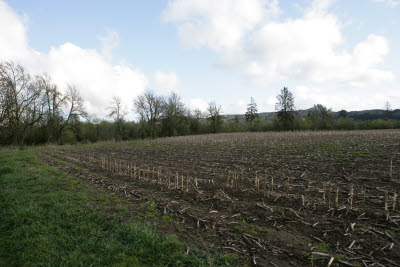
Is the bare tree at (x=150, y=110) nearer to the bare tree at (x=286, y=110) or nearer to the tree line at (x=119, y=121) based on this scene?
the tree line at (x=119, y=121)

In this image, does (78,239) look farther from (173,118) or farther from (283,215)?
(173,118)

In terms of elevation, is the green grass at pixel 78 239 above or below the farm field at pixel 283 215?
above

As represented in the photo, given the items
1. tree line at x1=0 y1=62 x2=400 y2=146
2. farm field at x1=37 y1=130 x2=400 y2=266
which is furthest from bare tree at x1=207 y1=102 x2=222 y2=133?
farm field at x1=37 y1=130 x2=400 y2=266

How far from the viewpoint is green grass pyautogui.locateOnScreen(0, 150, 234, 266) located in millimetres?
3775

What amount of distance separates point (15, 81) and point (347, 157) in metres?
43.6

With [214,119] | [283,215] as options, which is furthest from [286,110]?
[283,215]

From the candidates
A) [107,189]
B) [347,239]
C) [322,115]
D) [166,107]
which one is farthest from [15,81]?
[322,115]

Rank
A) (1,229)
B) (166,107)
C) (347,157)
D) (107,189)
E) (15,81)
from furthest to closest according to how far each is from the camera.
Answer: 1. (166,107)
2. (15,81)
3. (347,157)
4. (107,189)
5. (1,229)

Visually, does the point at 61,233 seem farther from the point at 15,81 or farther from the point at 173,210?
the point at 15,81

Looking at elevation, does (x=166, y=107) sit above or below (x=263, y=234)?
above

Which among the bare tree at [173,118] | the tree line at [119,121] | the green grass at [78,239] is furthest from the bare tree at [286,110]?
the green grass at [78,239]

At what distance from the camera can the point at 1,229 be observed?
5090mm

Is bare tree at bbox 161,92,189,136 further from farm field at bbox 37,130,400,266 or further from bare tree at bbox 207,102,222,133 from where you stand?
farm field at bbox 37,130,400,266

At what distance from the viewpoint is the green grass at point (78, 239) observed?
12.4 feet
